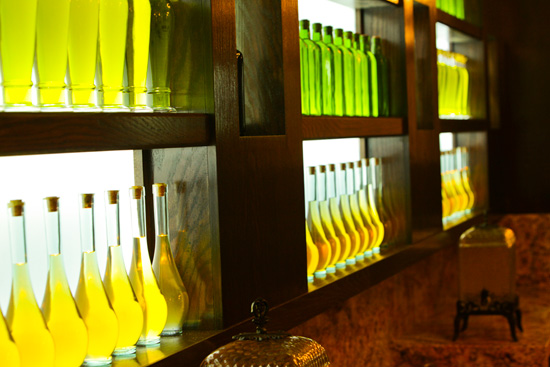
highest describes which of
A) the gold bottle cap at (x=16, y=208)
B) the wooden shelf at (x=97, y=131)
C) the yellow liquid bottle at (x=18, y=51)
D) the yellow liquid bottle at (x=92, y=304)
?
the yellow liquid bottle at (x=18, y=51)

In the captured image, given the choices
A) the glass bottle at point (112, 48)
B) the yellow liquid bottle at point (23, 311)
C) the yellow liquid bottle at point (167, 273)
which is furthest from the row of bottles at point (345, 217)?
the yellow liquid bottle at point (23, 311)

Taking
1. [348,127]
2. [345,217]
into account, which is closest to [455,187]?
[345,217]

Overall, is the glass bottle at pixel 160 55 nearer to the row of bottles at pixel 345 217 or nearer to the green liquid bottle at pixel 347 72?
the row of bottles at pixel 345 217

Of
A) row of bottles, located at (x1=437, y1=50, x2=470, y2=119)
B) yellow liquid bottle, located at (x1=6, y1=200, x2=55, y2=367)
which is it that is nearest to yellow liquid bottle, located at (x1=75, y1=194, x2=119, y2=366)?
yellow liquid bottle, located at (x1=6, y1=200, x2=55, y2=367)

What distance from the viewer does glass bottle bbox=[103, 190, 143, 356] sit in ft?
4.21

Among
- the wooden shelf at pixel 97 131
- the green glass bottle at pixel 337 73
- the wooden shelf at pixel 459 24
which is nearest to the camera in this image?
the wooden shelf at pixel 97 131

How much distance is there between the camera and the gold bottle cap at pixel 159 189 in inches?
55.0

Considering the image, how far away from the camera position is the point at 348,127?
2.05 metres

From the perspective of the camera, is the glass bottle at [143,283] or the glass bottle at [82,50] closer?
the glass bottle at [82,50]

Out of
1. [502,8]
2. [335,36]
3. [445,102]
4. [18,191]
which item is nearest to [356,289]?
[335,36]

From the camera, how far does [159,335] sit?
1.38 metres

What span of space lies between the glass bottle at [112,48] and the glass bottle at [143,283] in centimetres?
16

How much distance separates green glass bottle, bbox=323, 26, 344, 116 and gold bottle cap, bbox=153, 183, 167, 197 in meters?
0.83

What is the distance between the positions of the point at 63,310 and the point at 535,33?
342cm
